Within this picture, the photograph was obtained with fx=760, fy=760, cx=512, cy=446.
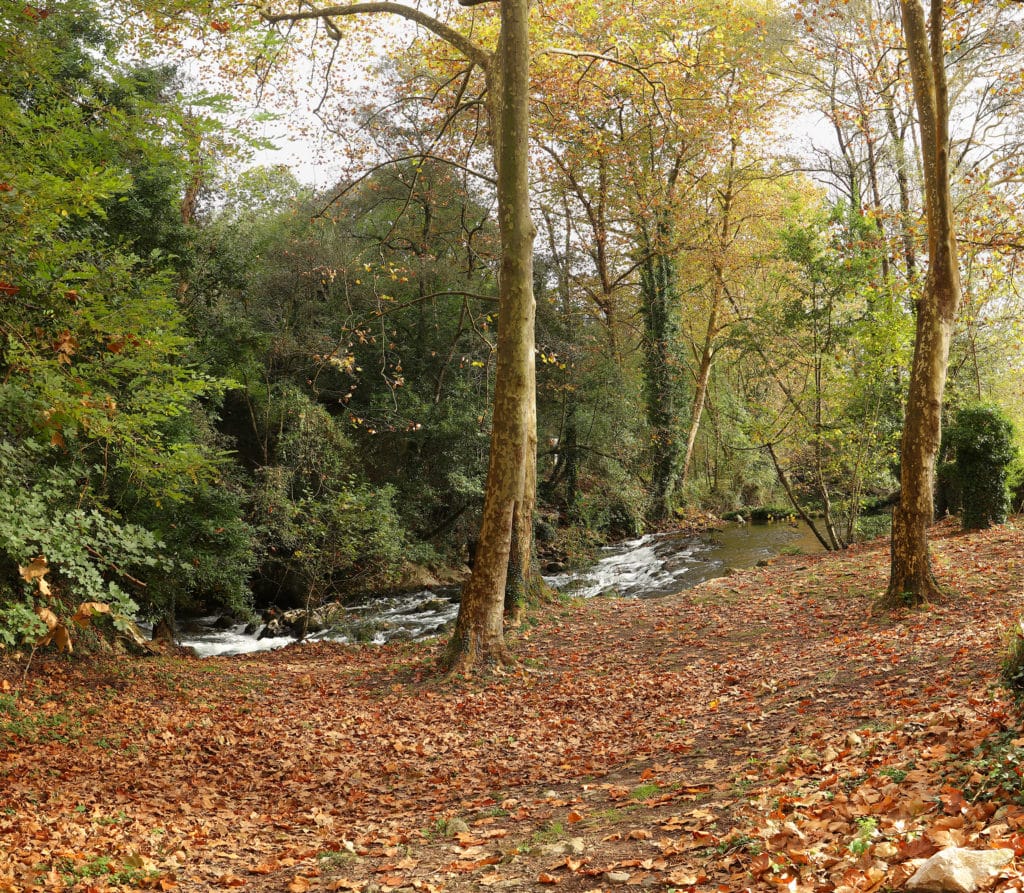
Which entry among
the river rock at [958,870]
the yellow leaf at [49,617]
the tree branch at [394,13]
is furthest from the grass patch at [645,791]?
the tree branch at [394,13]

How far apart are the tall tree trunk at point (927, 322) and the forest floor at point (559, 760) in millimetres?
733

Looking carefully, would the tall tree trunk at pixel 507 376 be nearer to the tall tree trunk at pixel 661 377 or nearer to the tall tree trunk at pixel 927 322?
the tall tree trunk at pixel 927 322

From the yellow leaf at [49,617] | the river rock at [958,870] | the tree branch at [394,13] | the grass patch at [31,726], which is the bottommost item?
the grass patch at [31,726]

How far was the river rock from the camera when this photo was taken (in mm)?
2584

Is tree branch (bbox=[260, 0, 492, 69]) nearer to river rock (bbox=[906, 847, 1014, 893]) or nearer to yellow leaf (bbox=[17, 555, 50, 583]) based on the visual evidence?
yellow leaf (bbox=[17, 555, 50, 583])

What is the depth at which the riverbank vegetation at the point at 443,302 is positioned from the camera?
9422 mm

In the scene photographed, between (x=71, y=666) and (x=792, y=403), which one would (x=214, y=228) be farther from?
(x=792, y=403)

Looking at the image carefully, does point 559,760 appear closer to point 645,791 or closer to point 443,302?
point 645,791

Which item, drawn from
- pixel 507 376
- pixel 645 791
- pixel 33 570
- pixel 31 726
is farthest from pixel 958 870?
pixel 31 726

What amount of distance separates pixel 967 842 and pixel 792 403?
46.8 ft

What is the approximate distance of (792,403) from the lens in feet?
53.8

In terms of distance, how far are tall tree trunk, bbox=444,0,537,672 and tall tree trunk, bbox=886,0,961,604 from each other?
15.1 feet

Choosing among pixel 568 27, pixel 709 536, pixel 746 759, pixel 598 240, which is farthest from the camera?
pixel 598 240

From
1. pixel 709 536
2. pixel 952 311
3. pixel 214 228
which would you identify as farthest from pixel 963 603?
pixel 214 228
